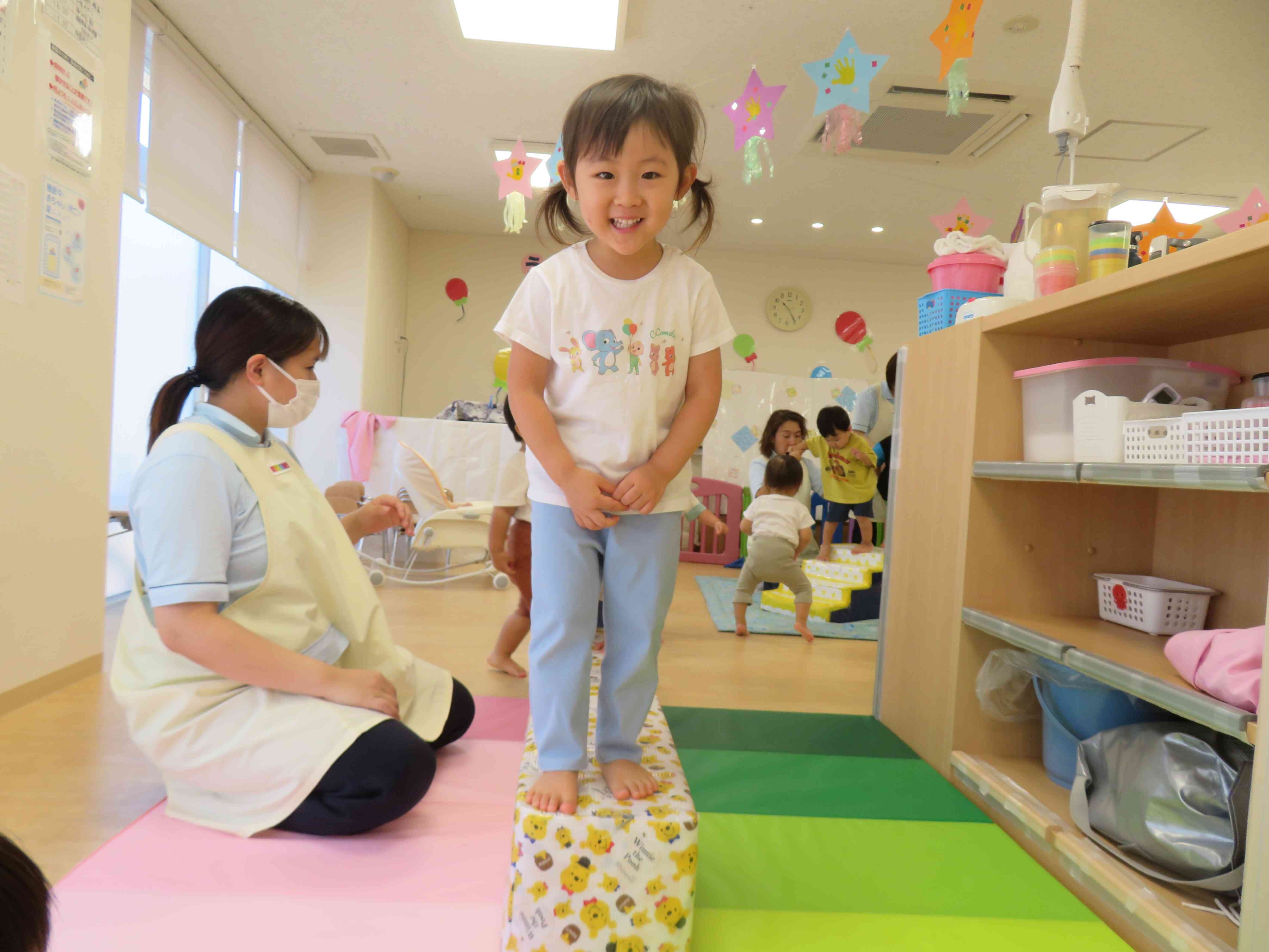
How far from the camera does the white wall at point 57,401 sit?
84.1 inches

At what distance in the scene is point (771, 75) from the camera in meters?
3.90

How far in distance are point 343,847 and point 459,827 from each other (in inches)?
7.6

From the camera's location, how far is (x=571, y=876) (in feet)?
3.57

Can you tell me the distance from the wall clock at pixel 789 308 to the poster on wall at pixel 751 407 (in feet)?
2.11

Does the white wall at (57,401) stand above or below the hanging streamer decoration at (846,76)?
below

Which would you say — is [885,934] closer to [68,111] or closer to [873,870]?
[873,870]

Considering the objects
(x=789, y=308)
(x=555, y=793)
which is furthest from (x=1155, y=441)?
(x=789, y=308)

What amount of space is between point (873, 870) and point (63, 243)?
259 centimetres

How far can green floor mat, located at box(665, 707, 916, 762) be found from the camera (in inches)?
76.9

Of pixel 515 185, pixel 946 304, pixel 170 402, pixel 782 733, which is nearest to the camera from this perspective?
pixel 170 402

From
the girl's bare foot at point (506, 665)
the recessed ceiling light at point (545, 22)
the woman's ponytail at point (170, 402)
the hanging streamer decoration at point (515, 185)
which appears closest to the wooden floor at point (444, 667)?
the girl's bare foot at point (506, 665)

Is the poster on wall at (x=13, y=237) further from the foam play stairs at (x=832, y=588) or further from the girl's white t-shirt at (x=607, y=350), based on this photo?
the foam play stairs at (x=832, y=588)

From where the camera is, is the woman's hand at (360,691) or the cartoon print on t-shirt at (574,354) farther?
the woman's hand at (360,691)

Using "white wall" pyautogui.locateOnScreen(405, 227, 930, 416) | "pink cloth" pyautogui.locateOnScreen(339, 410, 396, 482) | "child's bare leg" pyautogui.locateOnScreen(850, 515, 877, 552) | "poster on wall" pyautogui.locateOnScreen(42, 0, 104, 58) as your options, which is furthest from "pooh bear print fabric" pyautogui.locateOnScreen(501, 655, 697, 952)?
"white wall" pyautogui.locateOnScreen(405, 227, 930, 416)
